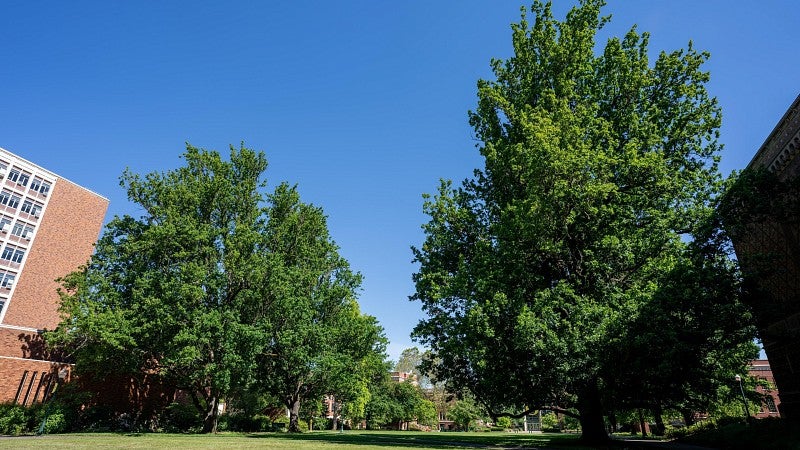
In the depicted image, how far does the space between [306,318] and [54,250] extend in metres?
50.6

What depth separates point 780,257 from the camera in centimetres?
1884

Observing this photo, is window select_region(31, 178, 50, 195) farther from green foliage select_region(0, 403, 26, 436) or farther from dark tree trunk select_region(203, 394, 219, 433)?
dark tree trunk select_region(203, 394, 219, 433)

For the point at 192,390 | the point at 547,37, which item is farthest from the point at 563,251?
the point at 192,390

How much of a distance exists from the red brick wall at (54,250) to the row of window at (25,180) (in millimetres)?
1309

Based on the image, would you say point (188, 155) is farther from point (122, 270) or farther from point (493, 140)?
point (493, 140)

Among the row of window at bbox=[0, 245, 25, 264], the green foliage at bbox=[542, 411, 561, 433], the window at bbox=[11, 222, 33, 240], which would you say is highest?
the window at bbox=[11, 222, 33, 240]

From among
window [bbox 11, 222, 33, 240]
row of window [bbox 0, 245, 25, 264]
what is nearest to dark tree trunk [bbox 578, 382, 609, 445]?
row of window [bbox 0, 245, 25, 264]

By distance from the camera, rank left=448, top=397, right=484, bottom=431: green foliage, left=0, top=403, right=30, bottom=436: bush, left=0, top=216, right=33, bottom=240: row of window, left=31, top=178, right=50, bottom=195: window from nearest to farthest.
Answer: left=0, top=403, right=30, bottom=436: bush, left=0, top=216, right=33, bottom=240: row of window, left=31, top=178, right=50, bottom=195: window, left=448, top=397, right=484, bottom=431: green foliage

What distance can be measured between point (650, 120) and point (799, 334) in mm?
11689

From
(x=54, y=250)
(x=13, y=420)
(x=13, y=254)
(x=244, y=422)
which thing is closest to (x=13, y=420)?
(x=13, y=420)

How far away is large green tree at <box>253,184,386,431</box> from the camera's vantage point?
2952cm

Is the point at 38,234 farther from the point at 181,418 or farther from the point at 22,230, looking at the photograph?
the point at 181,418

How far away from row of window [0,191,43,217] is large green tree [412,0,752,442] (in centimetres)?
6316

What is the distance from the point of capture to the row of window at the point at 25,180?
57.0m
